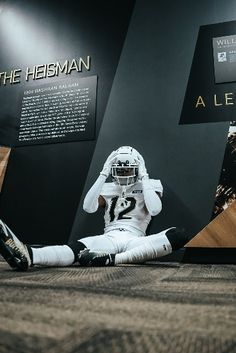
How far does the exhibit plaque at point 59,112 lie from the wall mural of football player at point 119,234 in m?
0.79

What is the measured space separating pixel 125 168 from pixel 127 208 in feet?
1.03

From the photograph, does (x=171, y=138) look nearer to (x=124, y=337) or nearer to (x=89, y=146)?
(x=89, y=146)

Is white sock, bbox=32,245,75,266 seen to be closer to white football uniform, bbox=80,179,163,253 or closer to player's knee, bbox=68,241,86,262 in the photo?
player's knee, bbox=68,241,86,262

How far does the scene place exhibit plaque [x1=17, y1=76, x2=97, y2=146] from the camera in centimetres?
328

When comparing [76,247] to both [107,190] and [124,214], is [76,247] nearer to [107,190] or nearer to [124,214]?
[124,214]

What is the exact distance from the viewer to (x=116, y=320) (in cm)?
62

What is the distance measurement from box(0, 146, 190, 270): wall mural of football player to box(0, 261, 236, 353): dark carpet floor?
73cm

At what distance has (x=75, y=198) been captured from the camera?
10.1 feet

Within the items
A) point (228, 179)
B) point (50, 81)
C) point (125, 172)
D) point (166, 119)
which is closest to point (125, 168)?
point (125, 172)

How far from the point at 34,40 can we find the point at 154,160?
2.04m

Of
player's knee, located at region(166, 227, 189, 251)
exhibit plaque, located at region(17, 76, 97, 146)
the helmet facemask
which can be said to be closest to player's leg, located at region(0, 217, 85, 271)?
player's knee, located at region(166, 227, 189, 251)

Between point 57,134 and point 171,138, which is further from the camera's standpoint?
point 57,134

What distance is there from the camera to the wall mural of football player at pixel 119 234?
1.69 metres

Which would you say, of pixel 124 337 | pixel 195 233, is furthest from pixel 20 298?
pixel 195 233
